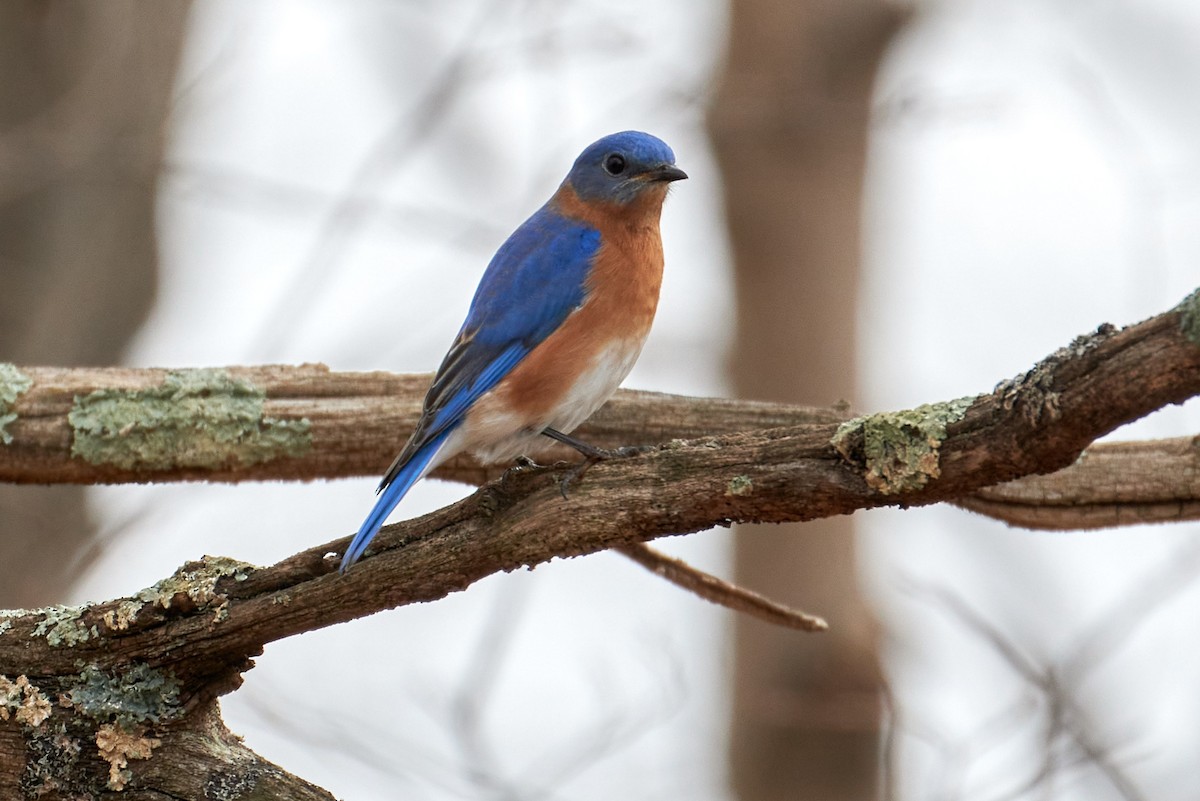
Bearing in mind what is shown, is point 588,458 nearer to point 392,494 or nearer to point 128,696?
point 392,494

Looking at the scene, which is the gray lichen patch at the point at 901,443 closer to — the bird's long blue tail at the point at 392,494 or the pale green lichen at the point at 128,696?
the bird's long blue tail at the point at 392,494

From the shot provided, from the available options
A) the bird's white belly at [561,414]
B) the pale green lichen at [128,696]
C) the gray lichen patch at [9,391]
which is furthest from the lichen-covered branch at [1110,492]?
the gray lichen patch at [9,391]

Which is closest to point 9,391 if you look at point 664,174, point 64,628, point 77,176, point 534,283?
point 64,628

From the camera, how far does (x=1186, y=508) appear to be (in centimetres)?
408

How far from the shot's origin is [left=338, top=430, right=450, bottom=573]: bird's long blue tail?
10.8 feet

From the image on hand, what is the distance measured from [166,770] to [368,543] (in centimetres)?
69

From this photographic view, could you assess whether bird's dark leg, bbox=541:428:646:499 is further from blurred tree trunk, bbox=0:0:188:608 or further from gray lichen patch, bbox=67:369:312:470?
blurred tree trunk, bbox=0:0:188:608

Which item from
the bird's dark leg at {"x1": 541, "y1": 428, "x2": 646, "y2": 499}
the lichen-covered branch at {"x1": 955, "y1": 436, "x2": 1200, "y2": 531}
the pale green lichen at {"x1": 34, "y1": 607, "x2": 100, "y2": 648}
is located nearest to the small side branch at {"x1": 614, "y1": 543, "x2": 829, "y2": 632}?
the lichen-covered branch at {"x1": 955, "y1": 436, "x2": 1200, "y2": 531}

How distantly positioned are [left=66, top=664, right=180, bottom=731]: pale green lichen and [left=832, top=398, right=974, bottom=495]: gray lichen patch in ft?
5.49

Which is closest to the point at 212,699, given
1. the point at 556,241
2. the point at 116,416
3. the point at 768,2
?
the point at 116,416

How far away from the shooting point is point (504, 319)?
178 inches

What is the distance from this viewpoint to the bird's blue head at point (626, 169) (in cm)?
494

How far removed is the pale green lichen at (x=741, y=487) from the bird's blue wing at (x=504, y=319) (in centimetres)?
121

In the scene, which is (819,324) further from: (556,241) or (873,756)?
(556,241)
